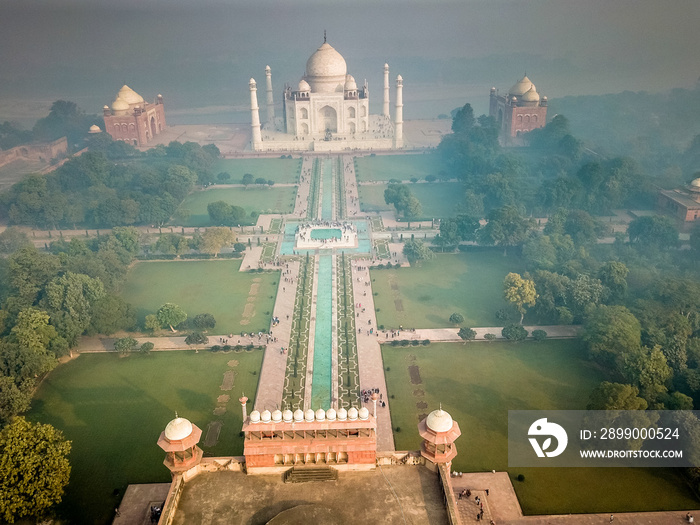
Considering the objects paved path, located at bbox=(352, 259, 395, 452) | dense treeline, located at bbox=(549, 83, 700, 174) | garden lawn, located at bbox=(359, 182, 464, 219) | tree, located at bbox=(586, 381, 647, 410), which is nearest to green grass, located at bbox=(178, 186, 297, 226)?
garden lawn, located at bbox=(359, 182, 464, 219)

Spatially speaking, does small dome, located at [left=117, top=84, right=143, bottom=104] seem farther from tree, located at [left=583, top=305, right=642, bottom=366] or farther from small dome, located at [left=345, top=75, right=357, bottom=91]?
tree, located at [left=583, top=305, right=642, bottom=366]

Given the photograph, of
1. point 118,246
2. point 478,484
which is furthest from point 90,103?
point 478,484

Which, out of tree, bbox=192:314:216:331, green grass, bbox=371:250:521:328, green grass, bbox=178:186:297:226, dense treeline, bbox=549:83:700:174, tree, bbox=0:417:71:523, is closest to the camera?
tree, bbox=0:417:71:523

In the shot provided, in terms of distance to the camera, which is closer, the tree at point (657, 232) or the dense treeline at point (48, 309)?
the dense treeline at point (48, 309)

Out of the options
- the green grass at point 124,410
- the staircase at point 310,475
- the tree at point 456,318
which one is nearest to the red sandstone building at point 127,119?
the green grass at point 124,410

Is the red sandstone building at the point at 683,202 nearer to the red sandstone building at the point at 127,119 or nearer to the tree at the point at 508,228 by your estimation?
the tree at the point at 508,228

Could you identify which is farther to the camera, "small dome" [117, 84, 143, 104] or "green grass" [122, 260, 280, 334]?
"small dome" [117, 84, 143, 104]

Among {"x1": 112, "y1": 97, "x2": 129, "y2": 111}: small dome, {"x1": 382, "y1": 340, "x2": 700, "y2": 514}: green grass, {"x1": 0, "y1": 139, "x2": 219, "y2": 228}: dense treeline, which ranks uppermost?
{"x1": 112, "y1": 97, "x2": 129, "y2": 111}: small dome
